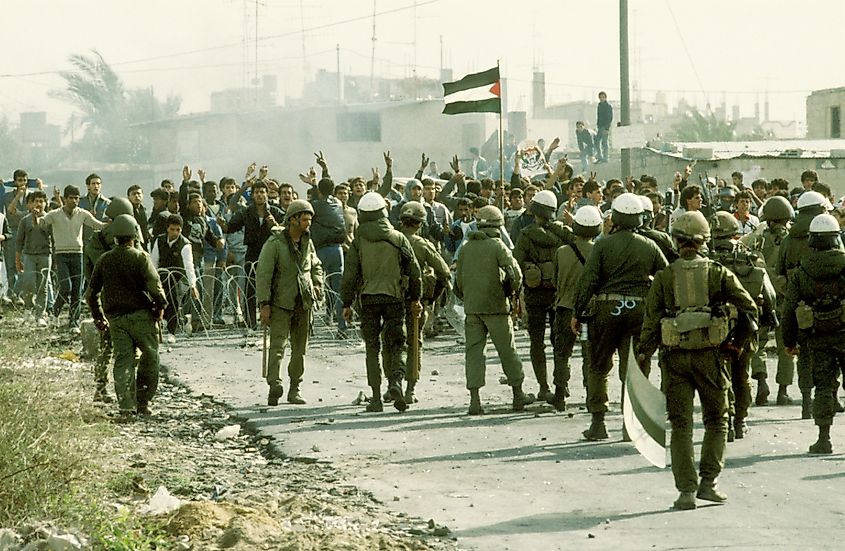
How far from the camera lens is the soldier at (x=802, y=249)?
474 inches

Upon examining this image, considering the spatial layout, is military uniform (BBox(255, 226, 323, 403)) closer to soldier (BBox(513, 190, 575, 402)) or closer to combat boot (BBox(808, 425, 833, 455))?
soldier (BBox(513, 190, 575, 402))

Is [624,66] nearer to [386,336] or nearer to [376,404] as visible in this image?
[386,336]

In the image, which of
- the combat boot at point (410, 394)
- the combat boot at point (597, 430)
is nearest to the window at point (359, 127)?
the combat boot at point (410, 394)

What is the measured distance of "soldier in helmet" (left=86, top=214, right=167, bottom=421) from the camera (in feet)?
41.6

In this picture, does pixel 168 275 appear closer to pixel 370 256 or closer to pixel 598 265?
pixel 370 256

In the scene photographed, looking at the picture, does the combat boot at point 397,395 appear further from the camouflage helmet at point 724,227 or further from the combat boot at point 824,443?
the combat boot at point 824,443

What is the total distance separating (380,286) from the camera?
41.8 ft

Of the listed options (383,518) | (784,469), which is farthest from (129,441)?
(784,469)

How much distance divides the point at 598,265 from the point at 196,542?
13.6ft

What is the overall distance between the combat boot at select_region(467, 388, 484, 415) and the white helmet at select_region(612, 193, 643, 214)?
263cm

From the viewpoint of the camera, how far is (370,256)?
12.8 meters

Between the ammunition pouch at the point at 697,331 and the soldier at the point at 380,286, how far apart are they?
4498 millimetres

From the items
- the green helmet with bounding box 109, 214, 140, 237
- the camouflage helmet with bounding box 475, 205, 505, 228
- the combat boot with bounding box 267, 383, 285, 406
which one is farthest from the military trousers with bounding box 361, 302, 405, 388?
the green helmet with bounding box 109, 214, 140, 237

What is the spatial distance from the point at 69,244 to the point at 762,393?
10.1m
